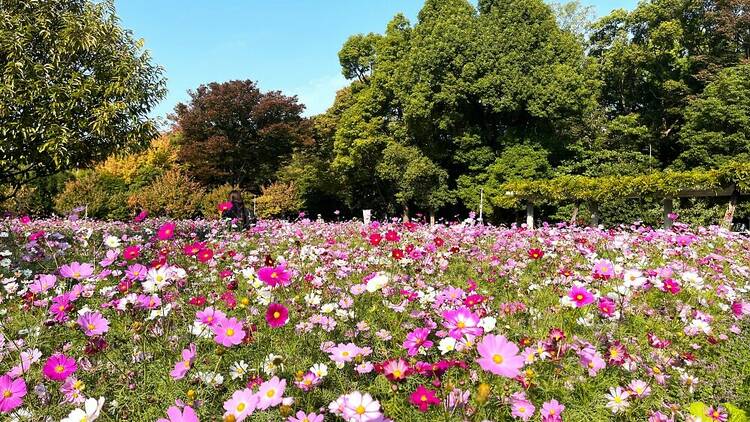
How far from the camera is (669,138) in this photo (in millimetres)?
22234

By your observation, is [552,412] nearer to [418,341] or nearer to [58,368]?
[418,341]

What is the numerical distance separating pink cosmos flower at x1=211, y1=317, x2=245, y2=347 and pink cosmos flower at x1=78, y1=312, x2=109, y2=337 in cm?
42

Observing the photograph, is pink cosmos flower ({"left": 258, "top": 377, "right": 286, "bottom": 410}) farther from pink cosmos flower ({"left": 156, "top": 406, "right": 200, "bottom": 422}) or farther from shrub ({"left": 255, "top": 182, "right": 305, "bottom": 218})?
shrub ({"left": 255, "top": 182, "right": 305, "bottom": 218})

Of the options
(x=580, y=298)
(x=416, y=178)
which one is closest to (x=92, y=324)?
(x=580, y=298)

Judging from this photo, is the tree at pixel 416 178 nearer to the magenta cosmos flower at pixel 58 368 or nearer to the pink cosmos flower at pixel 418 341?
the pink cosmos flower at pixel 418 341

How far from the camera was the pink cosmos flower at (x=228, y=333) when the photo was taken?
1565 millimetres

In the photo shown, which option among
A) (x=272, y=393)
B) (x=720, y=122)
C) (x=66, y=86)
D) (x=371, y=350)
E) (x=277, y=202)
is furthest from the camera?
(x=277, y=202)

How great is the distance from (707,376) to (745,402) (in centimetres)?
17

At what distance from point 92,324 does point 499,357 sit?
1.39 meters

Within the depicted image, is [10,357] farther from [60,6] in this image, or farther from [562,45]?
[562,45]

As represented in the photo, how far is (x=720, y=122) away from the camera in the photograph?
62.8 ft

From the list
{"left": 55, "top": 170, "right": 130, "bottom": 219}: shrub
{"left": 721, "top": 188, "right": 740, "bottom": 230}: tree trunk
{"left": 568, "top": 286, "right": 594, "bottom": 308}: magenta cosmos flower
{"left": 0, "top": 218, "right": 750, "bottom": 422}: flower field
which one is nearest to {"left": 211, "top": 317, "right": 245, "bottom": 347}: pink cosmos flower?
{"left": 0, "top": 218, "right": 750, "bottom": 422}: flower field

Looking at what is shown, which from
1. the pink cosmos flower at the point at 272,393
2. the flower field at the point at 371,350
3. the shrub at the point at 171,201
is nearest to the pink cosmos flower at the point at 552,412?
the flower field at the point at 371,350

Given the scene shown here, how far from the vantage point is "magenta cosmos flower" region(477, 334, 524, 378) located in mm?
1145
